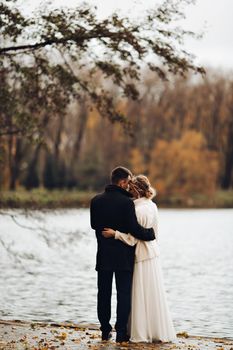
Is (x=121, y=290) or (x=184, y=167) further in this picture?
(x=184, y=167)

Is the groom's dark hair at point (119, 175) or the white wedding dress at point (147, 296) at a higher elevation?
the groom's dark hair at point (119, 175)

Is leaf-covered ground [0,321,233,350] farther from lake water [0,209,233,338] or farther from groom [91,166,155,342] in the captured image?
lake water [0,209,233,338]

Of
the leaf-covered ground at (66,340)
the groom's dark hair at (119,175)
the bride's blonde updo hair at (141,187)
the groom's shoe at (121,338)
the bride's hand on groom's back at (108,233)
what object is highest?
the groom's dark hair at (119,175)

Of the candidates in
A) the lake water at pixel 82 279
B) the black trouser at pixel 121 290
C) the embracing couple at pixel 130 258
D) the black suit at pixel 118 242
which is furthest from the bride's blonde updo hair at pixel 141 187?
the lake water at pixel 82 279

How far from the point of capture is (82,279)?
20.3 meters

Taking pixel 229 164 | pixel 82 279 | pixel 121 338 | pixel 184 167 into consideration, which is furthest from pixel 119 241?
pixel 229 164

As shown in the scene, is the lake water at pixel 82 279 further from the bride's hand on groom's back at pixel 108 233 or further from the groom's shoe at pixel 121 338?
the bride's hand on groom's back at pixel 108 233

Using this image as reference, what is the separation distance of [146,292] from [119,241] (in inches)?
25.3

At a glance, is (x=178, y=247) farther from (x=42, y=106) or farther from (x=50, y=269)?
(x=42, y=106)

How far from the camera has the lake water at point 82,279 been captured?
1387 cm

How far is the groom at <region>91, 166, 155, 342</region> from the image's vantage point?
9.27 meters

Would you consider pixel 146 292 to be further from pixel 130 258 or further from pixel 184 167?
pixel 184 167

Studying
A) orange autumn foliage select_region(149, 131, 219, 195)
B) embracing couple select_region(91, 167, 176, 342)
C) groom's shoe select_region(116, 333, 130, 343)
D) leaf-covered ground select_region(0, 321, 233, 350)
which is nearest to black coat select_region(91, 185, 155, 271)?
embracing couple select_region(91, 167, 176, 342)

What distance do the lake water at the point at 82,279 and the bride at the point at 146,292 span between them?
2.75m
